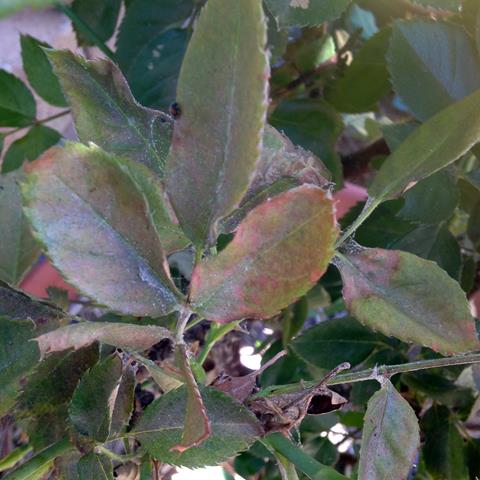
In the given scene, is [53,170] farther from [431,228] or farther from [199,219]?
[431,228]

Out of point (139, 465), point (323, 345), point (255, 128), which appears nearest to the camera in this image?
point (255, 128)

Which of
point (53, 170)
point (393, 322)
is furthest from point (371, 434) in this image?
point (53, 170)

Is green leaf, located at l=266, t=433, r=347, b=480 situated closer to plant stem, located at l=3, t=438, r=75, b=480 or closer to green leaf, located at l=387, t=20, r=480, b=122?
plant stem, located at l=3, t=438, r=75, b=480

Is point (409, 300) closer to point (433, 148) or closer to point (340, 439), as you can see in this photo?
point (433, 148)

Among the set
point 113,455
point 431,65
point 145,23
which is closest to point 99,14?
point 145,23

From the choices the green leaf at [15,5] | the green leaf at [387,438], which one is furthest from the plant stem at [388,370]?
the green leaf at [15,5]

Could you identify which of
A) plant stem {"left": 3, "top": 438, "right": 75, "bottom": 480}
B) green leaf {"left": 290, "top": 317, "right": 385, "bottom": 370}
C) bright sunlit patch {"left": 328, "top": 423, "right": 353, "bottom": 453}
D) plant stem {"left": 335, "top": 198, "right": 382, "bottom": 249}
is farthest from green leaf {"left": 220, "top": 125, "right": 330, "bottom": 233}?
bright sunlit patch {"left": 328, "top": 423, "right": 353, "bottom": 453}
